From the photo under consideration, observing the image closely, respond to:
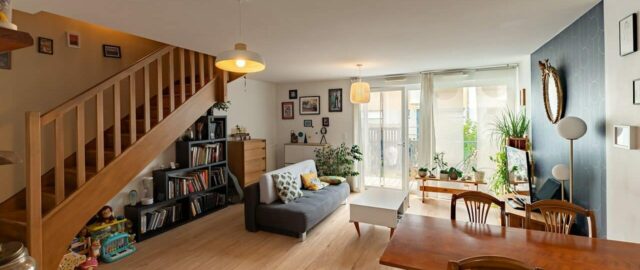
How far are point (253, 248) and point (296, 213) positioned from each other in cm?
60

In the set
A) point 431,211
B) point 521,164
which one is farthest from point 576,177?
point 431,211

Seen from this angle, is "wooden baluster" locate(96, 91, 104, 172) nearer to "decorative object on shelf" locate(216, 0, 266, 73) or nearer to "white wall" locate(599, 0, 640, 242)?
"decorative object on shelf" locate(216, 0, 266, 73)

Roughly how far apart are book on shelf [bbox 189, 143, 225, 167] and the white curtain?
135 inches

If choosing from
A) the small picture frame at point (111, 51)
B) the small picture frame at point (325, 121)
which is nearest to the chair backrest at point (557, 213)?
the small picture frame at point (325, 121)

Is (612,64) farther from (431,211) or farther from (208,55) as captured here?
(208,55)

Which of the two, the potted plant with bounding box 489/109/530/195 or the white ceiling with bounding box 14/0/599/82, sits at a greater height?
the white ceiling with bounding box 14/0/599/82

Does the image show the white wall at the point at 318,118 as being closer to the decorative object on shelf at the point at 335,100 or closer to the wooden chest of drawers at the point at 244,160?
the decorative object on shelf at the point at 335,100

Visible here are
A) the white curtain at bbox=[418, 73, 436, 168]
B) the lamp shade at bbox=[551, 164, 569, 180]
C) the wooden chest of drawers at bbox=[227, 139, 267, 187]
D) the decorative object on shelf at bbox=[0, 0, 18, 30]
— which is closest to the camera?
the decorative object on shelf at bbox=[0, 0, 18, 30]

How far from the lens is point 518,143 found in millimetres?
3779

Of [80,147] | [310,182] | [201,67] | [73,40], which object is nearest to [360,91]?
[310,182]

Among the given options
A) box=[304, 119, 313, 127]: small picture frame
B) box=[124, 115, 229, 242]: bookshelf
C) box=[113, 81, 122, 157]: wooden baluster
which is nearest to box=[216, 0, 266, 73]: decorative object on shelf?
box=[113, 81, 122, 157]: wooden baluster

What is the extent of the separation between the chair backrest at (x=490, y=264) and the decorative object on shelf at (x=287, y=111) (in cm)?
526

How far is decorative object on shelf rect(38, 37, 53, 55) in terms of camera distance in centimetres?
283

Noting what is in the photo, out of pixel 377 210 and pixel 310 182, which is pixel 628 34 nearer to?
pixel 377 210
